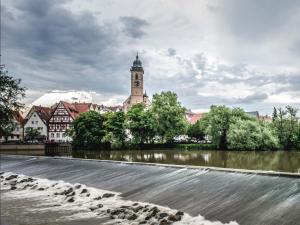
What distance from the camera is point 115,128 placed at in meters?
79.0

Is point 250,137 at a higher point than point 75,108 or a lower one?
lower

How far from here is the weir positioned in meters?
14.2

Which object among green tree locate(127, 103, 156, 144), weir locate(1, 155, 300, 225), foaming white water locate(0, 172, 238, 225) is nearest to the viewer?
weir locate(1, 155, 300, 225)

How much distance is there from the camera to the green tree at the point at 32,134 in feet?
351

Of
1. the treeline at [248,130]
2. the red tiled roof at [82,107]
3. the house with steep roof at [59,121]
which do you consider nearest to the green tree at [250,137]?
the treeline at [248,130]

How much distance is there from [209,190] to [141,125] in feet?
198

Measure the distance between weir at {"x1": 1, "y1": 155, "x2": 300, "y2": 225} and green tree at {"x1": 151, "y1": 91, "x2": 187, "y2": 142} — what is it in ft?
170

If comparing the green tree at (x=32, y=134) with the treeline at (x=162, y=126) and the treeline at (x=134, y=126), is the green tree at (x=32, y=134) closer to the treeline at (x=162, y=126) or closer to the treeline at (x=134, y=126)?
the treeline at (x=162, y=126)

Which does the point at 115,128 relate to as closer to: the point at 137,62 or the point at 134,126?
the point at 134,126

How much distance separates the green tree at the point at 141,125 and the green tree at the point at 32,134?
39227 millimetres

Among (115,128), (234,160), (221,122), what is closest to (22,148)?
(115,128)

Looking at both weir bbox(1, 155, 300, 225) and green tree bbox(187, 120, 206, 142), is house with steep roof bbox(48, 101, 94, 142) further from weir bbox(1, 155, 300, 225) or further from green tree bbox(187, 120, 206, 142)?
weir bbox(1, 155, 300, 225)

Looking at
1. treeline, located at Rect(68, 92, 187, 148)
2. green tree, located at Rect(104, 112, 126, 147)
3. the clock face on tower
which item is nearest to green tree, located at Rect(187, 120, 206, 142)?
treeline, located at Rect(68, 92, 187, 148)

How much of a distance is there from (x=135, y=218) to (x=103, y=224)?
1.45m
